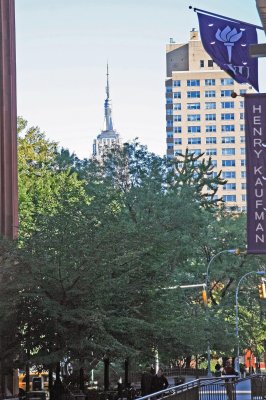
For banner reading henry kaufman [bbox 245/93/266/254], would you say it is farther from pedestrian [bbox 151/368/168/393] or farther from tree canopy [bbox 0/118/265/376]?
pedestrian [bbox 151/368/168/393]

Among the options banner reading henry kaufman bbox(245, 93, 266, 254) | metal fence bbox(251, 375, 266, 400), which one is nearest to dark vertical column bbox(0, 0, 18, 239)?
metal fence bbox(251, 375, 266, 400)

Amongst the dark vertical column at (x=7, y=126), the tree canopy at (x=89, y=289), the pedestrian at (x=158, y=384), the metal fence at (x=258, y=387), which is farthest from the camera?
the dark vertical column at (x=7, y=126)

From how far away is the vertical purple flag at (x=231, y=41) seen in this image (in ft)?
98.4

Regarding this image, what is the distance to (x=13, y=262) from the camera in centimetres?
4356

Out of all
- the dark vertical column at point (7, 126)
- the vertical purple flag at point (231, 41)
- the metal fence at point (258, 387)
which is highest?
the dark vertical column at point (7, 126)

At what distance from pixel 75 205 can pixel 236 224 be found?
3753cm

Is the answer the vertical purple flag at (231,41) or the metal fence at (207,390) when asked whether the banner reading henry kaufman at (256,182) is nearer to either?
the vertical purple flag at (231,41)

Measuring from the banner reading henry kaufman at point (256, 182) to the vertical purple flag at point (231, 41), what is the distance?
1.08 meters

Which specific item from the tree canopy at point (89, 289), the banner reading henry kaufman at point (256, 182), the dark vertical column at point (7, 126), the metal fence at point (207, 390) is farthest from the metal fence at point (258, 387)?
the dark vertical column at point (7, 126)

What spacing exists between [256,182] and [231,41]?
11.7 ft

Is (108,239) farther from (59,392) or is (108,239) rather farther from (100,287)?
(59,392)

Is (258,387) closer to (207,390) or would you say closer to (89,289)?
(207,390)

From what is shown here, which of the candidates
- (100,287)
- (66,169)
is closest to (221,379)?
(100,287)

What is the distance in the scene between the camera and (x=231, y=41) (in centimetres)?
3017
